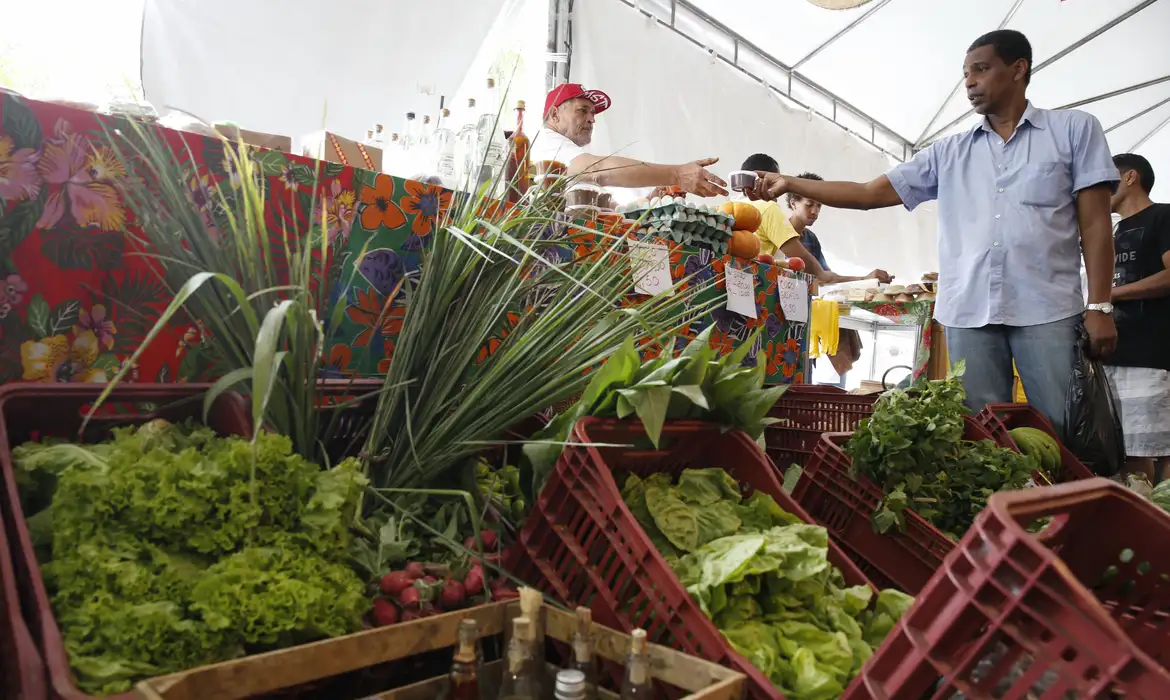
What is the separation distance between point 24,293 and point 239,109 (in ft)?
7.34

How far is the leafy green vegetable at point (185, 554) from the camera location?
2.10 ft

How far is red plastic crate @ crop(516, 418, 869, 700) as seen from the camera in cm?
77

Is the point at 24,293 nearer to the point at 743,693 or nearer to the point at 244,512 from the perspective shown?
the point at 244,512

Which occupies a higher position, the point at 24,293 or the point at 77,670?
the point at 24,293

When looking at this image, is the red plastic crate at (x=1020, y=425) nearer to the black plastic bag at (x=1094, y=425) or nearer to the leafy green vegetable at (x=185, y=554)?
the black plastic bag at (x=1094, y=425)

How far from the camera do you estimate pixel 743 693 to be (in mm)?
690

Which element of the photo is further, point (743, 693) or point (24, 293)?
point (24, 293)

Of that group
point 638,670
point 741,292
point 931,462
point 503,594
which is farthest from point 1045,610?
point 741,292

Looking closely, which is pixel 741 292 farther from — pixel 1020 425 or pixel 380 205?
pixel 380 205

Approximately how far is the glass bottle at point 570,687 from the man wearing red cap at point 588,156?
1.94 meters

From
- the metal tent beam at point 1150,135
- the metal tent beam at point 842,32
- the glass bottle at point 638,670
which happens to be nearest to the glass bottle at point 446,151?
the glass bottle at point 638,670

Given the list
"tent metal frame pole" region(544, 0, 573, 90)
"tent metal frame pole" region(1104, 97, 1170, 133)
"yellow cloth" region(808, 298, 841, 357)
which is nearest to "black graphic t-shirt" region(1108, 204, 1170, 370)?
"yellow cloth" region(808, 298, 841, 357)

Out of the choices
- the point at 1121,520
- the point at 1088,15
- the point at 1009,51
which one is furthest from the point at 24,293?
the point at 1088,15

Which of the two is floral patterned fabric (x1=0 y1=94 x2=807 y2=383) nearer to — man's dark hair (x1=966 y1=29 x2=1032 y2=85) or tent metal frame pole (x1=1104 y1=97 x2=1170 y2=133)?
man's dark hair (x1=966 y1=29 x2=1032 y2=85)
